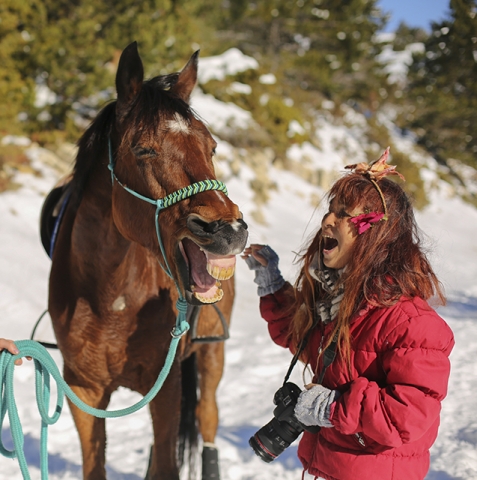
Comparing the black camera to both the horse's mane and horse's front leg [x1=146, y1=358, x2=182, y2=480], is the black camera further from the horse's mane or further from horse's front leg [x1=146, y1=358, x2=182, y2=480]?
the horse's mane

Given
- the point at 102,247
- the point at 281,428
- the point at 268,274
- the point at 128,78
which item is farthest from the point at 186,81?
the point at 281,428

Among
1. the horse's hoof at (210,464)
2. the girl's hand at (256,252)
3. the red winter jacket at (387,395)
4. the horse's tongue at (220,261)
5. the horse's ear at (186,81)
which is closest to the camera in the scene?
the red winter jacket at (387,395)

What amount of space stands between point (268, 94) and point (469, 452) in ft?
40.6

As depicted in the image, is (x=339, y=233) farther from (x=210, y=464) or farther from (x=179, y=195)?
(x=210, y=464)

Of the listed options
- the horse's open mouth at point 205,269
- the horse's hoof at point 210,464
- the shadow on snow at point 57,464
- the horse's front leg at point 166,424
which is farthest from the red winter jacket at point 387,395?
the shadow on snow at point 57,464

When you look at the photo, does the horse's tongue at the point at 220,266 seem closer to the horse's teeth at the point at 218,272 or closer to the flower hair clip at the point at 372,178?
the horse's teeth at the point at 218,272

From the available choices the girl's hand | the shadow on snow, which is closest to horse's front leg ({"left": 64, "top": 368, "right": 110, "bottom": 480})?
the shadow on snow

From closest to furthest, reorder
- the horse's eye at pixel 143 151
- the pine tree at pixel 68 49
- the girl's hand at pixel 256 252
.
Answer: the horse's eye at pixel 143 151, the girl's hand at pixel 256 252, the pine tree at pixel 68 49

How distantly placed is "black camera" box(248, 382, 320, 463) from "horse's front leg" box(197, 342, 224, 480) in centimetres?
126

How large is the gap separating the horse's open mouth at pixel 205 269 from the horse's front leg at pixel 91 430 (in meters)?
1.01

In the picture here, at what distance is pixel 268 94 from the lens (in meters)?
13.8

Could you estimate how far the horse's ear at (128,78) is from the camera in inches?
67.3

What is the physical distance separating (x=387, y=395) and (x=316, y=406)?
0.22 metres

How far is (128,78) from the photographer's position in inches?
68.6
